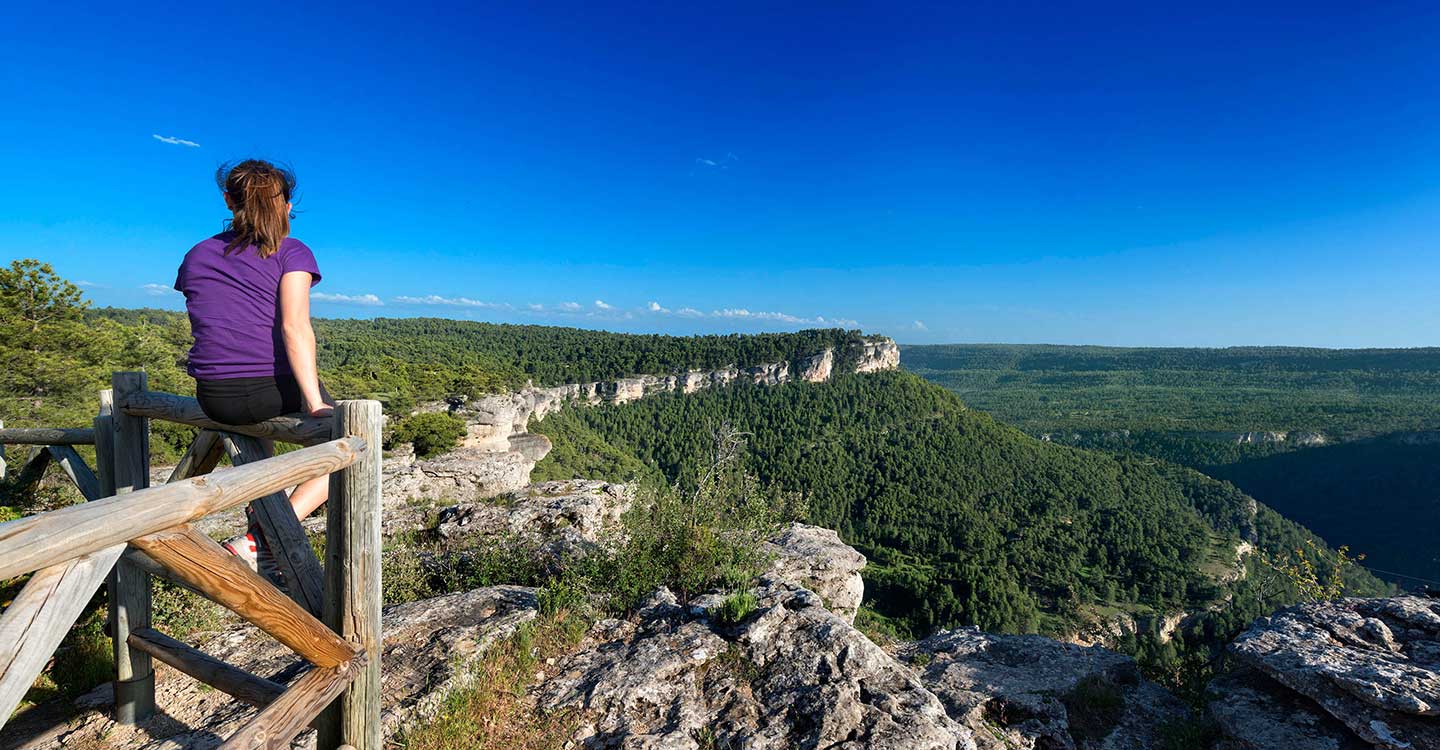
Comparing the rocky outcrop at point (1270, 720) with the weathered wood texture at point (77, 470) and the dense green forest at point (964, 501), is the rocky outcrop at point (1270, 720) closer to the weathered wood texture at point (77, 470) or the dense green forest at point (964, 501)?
the weathered wood texture at point (77, 470)

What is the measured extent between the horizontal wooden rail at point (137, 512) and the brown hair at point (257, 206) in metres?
1.30

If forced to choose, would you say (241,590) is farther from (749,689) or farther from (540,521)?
(540,521)

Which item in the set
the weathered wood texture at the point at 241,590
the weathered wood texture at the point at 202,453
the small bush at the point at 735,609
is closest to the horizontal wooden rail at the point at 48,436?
the weathered wood texture at the point at 202,453

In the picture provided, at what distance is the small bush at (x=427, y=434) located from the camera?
2353cm

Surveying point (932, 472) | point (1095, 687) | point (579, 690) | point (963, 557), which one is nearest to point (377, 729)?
point (579, 690)

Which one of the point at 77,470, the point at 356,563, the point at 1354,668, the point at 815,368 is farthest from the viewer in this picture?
the point at 815,368

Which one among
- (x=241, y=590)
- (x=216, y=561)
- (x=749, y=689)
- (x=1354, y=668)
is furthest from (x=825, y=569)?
(x=216, y=561)

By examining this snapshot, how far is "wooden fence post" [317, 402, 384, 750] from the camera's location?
2.15 m

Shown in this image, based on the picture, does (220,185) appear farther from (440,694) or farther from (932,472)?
(932,472)

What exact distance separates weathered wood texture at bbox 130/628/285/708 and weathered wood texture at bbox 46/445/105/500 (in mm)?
1216

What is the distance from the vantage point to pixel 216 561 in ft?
5.38

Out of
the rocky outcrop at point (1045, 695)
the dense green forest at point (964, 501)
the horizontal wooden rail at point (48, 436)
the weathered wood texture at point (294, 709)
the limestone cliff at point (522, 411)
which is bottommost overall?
the dense green forest at point (964, 501)

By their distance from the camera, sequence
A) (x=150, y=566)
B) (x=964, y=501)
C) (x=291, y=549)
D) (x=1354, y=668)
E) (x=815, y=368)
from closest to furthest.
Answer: (x=150, y=566)
(x=291, y=549)
(x=1354, y=668)
(x=964, y=501)
(x=815, y=368)

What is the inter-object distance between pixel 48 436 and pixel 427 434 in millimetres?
22284
